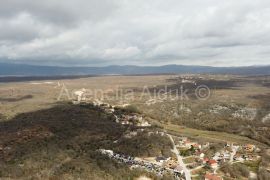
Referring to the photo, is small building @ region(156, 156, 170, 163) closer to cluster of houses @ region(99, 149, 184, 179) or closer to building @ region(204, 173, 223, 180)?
cluster of houses @ region(99, 149, 184, 179)

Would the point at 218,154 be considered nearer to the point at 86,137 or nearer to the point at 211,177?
the point at 211,177

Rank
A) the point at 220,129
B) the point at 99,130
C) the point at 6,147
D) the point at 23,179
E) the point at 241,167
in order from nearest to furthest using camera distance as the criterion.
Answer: the point at 23,179 < the point at 241,167 < the point at 6,147 < the point at 99,130 < the point at 220,129

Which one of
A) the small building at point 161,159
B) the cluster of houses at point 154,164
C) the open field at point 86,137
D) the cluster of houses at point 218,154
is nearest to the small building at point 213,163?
the cluster of houses at point 218,154

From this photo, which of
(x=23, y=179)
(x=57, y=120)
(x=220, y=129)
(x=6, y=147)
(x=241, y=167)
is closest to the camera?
(x=23, y=179)


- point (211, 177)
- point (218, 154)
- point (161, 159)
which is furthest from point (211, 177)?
point (218, 154)

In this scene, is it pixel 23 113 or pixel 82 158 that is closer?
pixel 82 158

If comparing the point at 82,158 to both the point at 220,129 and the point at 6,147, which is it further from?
the point at 220,129

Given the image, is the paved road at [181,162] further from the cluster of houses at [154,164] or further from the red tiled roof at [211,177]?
the red tiled roof at [211,177]

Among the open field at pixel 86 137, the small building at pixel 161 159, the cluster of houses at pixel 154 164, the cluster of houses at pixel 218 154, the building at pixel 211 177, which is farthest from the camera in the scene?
the small building at pixel 161 159

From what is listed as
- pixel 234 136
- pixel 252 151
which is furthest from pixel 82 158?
pixel 234 136
